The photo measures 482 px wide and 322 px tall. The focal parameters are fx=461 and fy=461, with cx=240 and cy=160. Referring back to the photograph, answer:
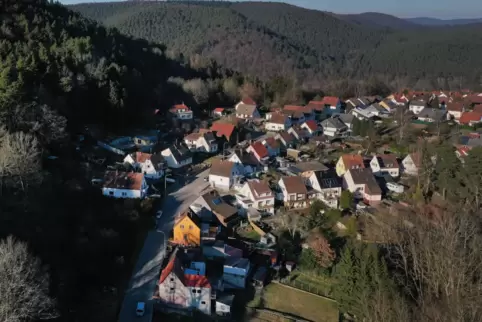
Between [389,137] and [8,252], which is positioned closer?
[8,252]

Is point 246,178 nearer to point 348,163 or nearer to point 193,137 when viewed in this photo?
point 348,163

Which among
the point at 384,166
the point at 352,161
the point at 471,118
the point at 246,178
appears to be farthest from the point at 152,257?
the point at 471,118

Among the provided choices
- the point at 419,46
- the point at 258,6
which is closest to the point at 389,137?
the point at 419,46

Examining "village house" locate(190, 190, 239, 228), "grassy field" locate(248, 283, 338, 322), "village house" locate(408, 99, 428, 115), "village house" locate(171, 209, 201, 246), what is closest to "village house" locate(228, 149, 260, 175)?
"village house" locate(190, 190, 239, 228)

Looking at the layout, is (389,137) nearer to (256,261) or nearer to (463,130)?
(463,130)

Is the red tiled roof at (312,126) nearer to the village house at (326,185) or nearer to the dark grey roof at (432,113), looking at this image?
the dark grey roof at (432,113)
